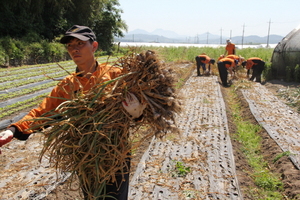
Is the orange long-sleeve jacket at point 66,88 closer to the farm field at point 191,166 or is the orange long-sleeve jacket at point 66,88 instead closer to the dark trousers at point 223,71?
the farm field at point 191,166

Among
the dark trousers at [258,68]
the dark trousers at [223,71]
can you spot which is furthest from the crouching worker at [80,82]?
the dark trousers at [258,68]

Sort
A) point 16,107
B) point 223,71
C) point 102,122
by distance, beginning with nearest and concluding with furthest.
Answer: point 102,122, point 16,107, point 223,71

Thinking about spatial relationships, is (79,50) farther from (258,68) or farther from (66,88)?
(258,68)

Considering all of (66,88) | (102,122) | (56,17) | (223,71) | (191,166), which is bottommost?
(191,166)

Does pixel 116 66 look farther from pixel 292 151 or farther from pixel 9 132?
pixel 292 151

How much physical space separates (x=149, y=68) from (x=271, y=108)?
17.5 ft

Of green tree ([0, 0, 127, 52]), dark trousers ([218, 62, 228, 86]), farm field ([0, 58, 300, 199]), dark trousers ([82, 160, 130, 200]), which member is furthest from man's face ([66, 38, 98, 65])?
green tree ([0, 0, 127, 52])

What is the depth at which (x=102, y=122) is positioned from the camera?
151cm

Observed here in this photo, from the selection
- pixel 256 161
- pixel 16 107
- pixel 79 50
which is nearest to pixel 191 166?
pixel 256 161

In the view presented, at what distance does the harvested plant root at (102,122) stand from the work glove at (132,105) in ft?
0.09

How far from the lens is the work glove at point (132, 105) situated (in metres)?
1.54

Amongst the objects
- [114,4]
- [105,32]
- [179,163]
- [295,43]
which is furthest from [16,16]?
[179,163]

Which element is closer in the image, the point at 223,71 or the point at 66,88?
the point at 66,88

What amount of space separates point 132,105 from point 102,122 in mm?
193
